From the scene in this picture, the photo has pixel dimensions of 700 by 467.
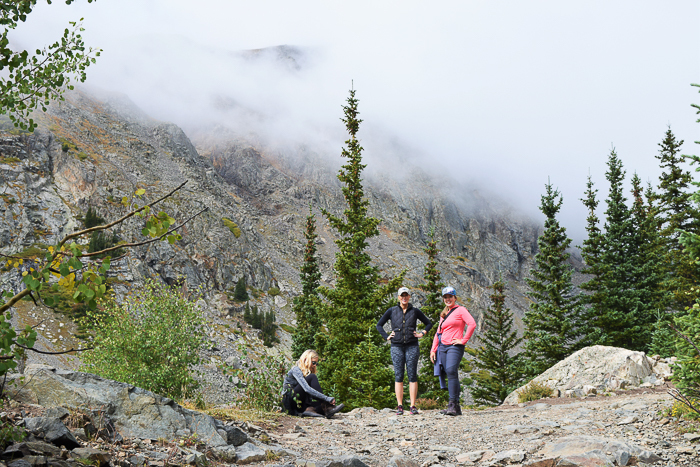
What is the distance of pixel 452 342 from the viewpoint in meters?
9.84

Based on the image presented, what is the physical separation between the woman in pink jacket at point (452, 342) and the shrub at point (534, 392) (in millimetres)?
5178

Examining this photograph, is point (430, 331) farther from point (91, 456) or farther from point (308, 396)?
point (91, 456)

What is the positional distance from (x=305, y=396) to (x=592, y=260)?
95.4 ft

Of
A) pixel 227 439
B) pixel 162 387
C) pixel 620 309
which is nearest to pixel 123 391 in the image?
pixel 227 439

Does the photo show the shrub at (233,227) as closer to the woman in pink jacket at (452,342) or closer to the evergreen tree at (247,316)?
the evergreen tree at (247,316)

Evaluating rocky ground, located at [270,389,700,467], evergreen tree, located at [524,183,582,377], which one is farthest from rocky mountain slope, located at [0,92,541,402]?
rocky ground, located at [270,389,700,467]

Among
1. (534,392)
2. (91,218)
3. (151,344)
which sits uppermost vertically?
(91,218)

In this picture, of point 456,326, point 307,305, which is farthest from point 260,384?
point 307,305

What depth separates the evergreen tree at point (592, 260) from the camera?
29797 millimetres

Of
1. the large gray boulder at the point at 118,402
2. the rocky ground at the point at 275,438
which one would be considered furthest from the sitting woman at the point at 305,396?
the large gray boulder at the point at 118,402

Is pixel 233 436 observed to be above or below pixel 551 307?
below

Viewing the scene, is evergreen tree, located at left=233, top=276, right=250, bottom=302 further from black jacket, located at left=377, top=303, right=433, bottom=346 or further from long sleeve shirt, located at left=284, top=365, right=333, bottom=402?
black jacket, located at left=377, top=303, right=433, bottom=346

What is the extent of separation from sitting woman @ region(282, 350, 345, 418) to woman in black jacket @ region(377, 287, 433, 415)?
181 centimetres

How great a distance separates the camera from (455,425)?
858cm
